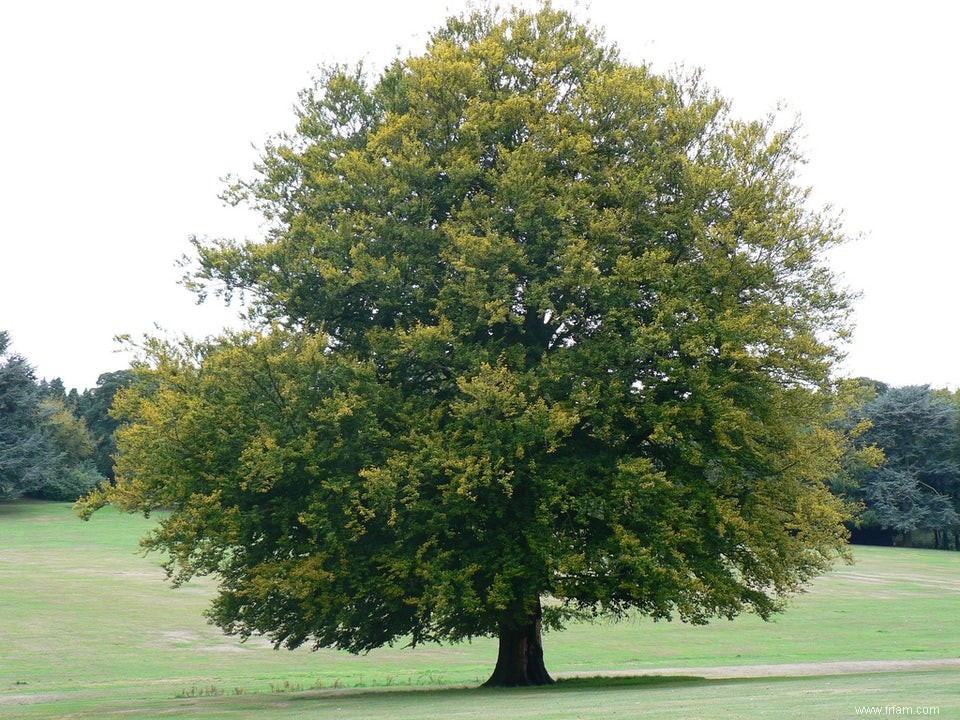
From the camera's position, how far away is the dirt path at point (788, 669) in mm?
30422

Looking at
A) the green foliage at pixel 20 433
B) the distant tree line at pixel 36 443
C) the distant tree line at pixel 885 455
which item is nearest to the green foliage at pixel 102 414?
the distant tree line at pixel 36 443

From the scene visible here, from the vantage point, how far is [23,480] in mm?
96625

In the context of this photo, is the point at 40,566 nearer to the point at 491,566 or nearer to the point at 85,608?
the point at 85,608

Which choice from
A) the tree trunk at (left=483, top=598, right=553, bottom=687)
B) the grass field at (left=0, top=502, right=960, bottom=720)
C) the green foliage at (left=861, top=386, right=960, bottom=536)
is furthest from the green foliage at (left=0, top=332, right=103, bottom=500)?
the tree trunk at (left=483, top=598, right=553, bottom=687)

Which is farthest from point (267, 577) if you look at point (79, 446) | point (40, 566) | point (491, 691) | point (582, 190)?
point (79, 446)

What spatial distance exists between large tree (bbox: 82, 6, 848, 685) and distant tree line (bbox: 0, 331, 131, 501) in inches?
2722

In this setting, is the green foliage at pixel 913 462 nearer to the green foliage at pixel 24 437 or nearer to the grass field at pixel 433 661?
the grass field at pixel 433 661

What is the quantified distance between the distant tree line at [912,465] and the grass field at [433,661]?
2330 centimetres

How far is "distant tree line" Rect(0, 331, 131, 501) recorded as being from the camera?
95750mm

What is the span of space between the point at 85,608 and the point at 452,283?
120 feet

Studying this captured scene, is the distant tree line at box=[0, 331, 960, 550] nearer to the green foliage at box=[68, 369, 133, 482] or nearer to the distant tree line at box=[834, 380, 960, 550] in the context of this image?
the distant tree line at box=[834, 380, 960, 550]

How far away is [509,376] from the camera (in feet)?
71.8

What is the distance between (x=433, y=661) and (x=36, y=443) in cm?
6763

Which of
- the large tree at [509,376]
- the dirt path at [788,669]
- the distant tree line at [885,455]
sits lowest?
the dirt path at [788,669]
